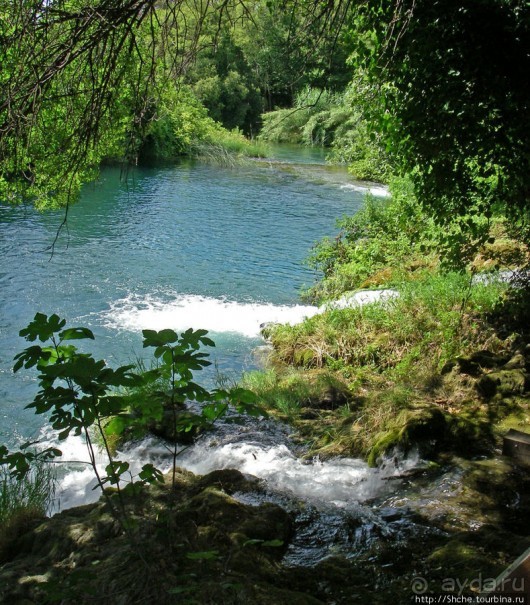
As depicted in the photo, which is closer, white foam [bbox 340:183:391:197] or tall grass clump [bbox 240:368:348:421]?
tall grass clump [bbox 240:368:348:421]

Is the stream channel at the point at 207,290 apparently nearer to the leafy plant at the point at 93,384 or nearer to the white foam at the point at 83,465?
the white foam at the point at 83,465

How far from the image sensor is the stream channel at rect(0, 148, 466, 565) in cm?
491

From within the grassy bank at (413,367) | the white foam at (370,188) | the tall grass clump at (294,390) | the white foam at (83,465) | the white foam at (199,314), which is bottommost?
the white foam at (83,465)

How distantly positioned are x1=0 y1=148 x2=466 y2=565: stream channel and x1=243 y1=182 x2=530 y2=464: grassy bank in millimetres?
397

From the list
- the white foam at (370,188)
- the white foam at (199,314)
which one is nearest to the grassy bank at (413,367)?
the white foam at (199,314)

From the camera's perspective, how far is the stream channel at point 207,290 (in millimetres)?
4910

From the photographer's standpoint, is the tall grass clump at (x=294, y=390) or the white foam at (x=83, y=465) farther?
the tall grass clump at (x=294, y=390)

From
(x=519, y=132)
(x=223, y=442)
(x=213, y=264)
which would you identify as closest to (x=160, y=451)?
(x=223, y=442)

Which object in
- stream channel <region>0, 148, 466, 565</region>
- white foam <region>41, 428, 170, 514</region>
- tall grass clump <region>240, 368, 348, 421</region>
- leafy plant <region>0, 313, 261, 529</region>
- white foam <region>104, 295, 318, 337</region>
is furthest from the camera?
white foam <region>104, 295, 318, 337</region>

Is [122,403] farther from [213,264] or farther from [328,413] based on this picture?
[213,264]

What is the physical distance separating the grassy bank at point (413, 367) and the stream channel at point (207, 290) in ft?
1.30

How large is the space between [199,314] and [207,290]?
1468 mm

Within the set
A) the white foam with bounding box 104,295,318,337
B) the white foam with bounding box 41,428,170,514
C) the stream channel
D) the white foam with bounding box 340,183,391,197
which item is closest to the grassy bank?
the stream channel

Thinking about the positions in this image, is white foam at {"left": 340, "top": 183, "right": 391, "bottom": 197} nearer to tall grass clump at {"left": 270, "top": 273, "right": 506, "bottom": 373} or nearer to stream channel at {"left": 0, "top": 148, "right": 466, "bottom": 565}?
stream channel at {"left": 0, "top": 148, "right": 466, "bottom": 565}
